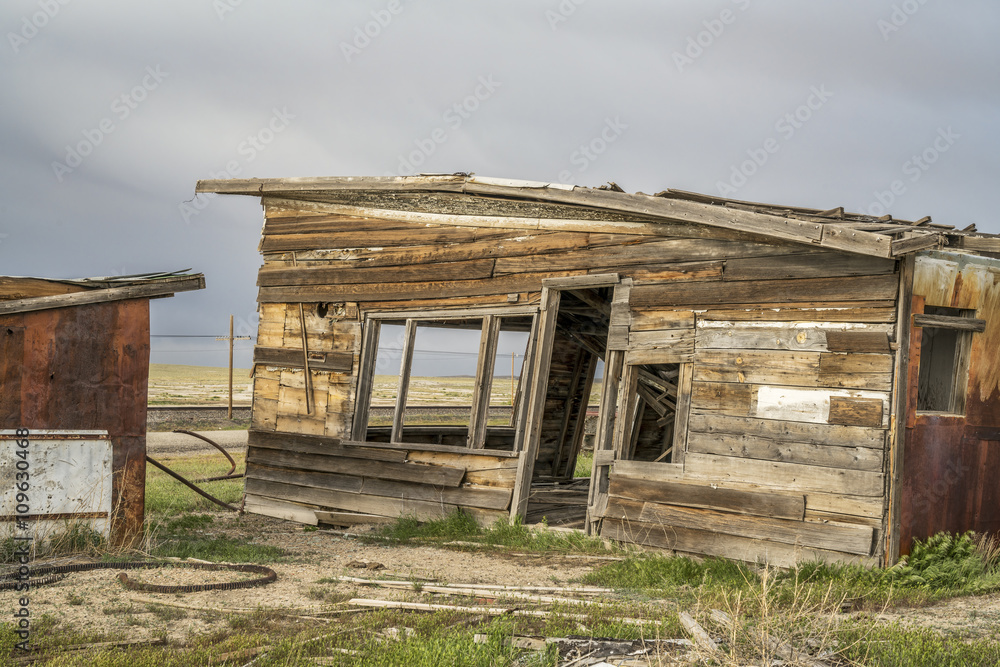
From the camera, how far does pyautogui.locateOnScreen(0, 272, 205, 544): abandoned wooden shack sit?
7.07m

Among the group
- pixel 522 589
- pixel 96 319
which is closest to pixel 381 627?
pixel 522 589

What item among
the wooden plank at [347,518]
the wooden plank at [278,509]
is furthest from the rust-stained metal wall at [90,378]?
the wooden plank at [278,509]

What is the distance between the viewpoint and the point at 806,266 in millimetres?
7375

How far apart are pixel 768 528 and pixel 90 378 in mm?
5960

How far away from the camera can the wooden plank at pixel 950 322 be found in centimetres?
700

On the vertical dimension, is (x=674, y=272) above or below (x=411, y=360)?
above

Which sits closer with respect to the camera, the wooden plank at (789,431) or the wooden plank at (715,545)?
the wooden plank at (789,431)

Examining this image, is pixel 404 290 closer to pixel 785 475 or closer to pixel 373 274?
pixel 373 274

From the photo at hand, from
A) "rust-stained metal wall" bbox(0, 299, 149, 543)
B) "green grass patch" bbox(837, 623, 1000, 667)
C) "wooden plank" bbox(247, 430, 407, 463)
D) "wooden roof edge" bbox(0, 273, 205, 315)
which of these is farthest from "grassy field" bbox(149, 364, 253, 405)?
"green grass patch" bbox(837, 623, 1000, 667)

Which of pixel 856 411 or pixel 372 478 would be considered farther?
pixel 372 478

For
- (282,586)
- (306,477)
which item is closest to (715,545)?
(282,586)

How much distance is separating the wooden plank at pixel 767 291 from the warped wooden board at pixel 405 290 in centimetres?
105

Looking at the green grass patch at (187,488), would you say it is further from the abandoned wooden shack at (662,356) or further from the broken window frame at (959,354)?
the broken window frame at (959,354)

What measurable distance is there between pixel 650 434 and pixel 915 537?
15.9 feet
